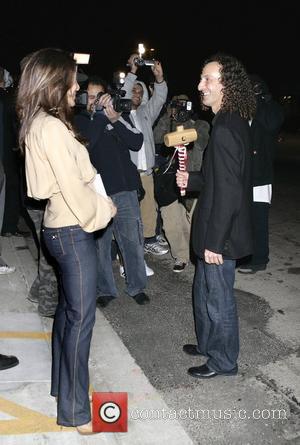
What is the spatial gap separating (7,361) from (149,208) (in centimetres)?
306

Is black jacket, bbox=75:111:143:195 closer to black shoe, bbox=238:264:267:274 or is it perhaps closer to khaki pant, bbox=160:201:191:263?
khaki pant, bbox=160:201:191:263

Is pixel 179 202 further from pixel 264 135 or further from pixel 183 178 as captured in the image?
pixel 183 178

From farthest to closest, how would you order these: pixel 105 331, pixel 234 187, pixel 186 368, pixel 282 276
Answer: pixel 282 276
pixel 105 331
pixel 186 368
pixel 234 187

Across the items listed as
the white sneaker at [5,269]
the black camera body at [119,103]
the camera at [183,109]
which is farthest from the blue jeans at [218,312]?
the white sneaker at [5,269]

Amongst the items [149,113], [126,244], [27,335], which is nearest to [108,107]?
[126,244]

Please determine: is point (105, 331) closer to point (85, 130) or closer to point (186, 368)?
point (186, 368)

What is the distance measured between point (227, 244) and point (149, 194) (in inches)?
117

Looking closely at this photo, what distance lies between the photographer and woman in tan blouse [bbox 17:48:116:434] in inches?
92.4

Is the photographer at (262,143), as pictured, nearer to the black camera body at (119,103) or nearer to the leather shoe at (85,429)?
the black camera body at (119,103)

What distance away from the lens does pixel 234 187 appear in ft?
9.48

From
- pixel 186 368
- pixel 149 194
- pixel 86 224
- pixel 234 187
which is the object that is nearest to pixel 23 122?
pixel 86 224

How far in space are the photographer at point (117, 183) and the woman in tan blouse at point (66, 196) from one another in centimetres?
156

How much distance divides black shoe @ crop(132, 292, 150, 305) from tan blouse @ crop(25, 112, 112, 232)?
2175mm

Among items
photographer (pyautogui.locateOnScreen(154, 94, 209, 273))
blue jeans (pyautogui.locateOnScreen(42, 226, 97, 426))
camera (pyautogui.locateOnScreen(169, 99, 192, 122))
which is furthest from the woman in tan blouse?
photographer (pyautogui.locateOnScreen(154, 94, 209, 273))
